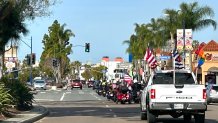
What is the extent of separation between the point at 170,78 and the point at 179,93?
1.94 meters

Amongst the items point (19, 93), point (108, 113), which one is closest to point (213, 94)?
point (108, 113)

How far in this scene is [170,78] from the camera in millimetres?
22188

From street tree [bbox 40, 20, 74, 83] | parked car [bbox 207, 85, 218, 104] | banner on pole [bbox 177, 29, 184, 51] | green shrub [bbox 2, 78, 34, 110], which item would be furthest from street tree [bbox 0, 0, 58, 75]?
street tree [bbox 40, 20, 74, 83]

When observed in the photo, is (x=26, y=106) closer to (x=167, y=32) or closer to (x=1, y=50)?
(x=1, y=50)

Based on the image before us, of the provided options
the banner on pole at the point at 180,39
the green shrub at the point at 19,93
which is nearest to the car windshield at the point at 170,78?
the green shrub at the point at 19,93

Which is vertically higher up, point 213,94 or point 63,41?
point 63,41

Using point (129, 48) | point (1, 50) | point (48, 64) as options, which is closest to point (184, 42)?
point (1, 50)

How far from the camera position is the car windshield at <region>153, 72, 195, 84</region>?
2197 centimetres

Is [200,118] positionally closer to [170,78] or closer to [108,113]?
[170,78]

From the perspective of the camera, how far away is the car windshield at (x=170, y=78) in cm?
2197

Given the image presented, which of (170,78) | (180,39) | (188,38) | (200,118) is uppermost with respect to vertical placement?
(188,38)

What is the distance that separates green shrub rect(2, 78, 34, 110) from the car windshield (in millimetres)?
8810

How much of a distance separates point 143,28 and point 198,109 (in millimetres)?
67545

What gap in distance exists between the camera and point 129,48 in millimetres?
95188
